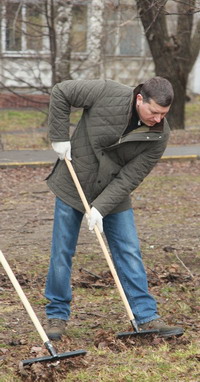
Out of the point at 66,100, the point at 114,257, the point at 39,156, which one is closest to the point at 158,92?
the point at 66,100

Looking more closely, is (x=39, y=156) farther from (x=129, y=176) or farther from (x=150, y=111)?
(x=150, y=111)

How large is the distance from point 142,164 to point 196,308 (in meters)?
1.43

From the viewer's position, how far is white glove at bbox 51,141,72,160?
557 cm

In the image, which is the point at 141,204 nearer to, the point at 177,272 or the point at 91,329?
the point at 177,272

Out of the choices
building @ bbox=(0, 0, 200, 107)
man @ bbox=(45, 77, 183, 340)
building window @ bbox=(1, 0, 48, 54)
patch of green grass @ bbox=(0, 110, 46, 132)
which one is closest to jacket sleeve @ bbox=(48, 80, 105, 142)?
man @ bbox=(45, 77, 183, 340)

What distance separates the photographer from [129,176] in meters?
5.63

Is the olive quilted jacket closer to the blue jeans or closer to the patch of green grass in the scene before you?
the blue jeans

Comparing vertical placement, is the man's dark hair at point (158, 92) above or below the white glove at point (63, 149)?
above

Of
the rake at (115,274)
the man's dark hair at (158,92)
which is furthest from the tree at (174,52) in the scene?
the man's dark hair at (158,92)

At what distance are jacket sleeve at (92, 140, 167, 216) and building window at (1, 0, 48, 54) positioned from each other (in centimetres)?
973

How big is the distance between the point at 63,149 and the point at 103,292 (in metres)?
1.82

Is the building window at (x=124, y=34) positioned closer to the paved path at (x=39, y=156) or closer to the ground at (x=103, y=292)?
the paved path at (x=39, y=156)

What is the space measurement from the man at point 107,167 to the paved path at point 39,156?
27.2 ft

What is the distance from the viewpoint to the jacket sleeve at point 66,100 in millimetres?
5512
